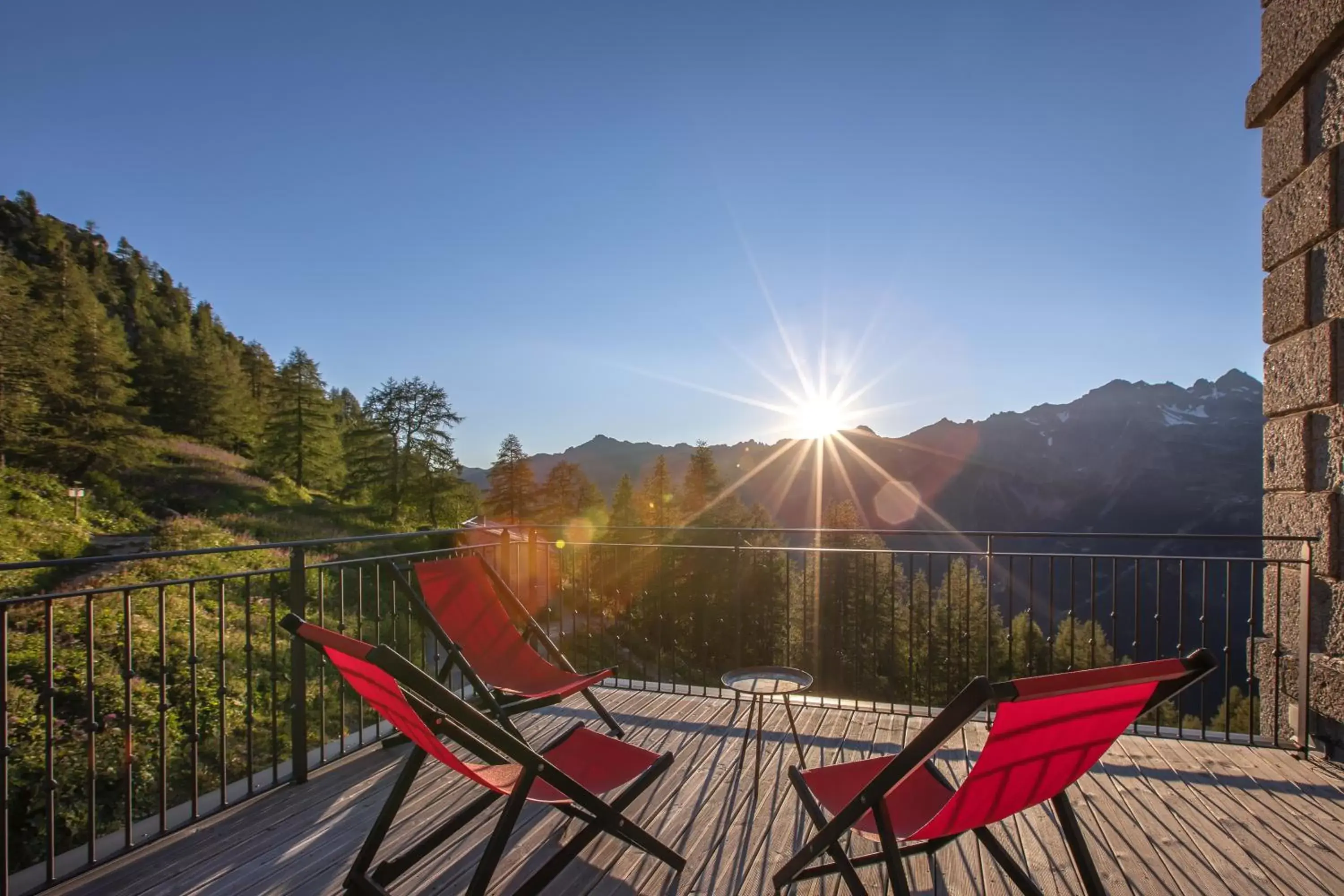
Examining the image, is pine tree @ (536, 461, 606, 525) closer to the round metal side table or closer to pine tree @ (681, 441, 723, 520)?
pine tree @ (681, 441, 723, 520)

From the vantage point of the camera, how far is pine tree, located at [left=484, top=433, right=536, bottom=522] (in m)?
36.0

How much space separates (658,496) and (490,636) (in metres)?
30.7

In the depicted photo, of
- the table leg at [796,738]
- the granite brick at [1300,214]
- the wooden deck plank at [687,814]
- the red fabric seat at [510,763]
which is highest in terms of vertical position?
the granite brick at [1300,214]

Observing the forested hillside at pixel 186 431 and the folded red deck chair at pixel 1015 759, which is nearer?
the folded red deck chair at pixel 1015 759

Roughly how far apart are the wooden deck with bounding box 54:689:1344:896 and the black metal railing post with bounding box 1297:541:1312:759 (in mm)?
145

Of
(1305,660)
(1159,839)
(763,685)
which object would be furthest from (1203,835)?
(763,685)

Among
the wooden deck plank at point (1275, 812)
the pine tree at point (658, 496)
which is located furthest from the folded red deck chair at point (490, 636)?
the pine tree at point (658, 496)

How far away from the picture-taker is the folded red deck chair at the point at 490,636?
318 centimetres

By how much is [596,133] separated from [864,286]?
4984mm

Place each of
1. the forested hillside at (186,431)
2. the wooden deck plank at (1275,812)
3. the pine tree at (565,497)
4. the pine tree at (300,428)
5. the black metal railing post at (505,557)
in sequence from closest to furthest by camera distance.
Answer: the wooden deck plank at (1275,812), the black metal railing post at (505,557), the forested hillside at (186,431), the pine tree at (300,428), the pine tree at (565,497)

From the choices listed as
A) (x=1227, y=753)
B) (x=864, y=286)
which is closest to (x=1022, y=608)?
(x=864, y=286)

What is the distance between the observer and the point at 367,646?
157 cm

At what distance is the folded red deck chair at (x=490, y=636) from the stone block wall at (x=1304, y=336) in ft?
12.3

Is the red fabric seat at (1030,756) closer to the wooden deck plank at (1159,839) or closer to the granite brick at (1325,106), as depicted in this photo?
the wooden deck plank at (1159,839)
